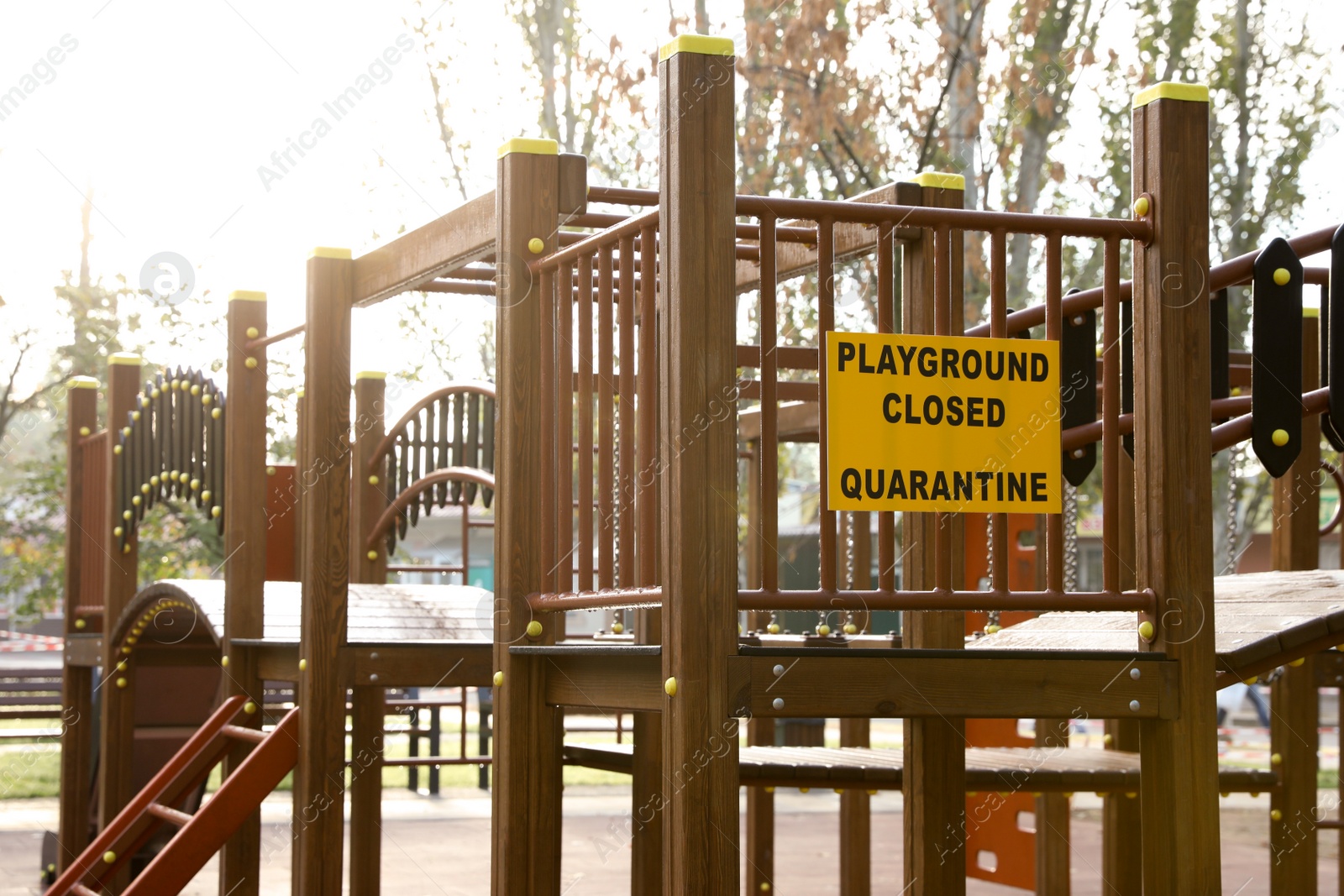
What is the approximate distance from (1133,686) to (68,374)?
15.8 meters

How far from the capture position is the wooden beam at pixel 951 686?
3.58 m

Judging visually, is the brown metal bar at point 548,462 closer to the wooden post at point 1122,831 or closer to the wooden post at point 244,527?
the wooden post at point 244,527

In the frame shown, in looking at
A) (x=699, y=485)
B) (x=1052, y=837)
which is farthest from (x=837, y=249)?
(x=1052, y=837)

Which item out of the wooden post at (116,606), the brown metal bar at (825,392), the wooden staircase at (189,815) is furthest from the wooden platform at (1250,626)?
the wooden post at (116,606)

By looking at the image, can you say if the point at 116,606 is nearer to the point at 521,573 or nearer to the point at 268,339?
the point at 268,339

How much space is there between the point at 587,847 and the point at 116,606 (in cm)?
390

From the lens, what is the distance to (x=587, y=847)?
33.9ft

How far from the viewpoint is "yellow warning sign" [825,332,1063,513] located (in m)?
3.64

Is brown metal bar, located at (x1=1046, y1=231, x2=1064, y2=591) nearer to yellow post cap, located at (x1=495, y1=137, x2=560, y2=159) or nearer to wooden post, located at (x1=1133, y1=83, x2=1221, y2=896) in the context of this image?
wooden post, located at (x1=1133, y1=83, x2=1221, y2=896)

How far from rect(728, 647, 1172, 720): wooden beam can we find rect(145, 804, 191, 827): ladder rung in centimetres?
294

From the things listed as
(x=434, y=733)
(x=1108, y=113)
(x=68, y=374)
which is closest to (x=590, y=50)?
(x=1108, y=113)

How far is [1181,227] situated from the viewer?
3986 millimetres

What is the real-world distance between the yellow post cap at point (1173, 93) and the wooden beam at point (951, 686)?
1.45 m

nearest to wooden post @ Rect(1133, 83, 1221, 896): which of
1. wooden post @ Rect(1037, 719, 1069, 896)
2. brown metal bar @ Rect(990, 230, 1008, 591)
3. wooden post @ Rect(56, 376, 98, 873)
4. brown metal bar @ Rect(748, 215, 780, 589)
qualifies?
brown metal bar @ Rect(990, 230, 1008, 591)
